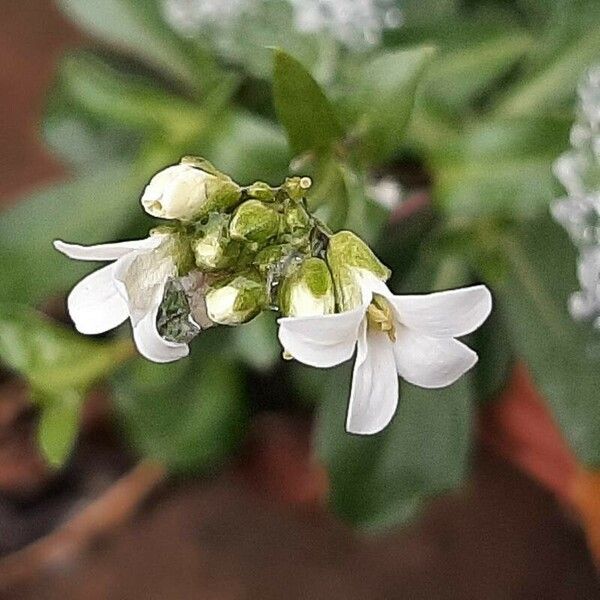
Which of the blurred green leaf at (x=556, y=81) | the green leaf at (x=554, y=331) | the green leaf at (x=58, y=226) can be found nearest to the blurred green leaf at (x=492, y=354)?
the green leaf at (x=554, y=331)

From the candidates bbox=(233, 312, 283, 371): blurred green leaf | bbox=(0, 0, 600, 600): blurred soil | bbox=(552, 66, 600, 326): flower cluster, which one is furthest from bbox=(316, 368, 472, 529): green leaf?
bbox=(0, 0, 600, 600): blurred soil

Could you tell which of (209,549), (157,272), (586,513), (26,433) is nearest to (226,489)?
(209,549)

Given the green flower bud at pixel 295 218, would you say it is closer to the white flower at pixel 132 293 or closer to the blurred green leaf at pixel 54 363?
the white flower at pixel 132 293

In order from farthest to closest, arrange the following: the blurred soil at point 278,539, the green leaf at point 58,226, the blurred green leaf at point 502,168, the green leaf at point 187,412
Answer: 1. the blurred soil at point 278,539
2. the green leaf at point 187,412
3. the green leaf at point 58,226
4. the blurred green leaf at point 502,168

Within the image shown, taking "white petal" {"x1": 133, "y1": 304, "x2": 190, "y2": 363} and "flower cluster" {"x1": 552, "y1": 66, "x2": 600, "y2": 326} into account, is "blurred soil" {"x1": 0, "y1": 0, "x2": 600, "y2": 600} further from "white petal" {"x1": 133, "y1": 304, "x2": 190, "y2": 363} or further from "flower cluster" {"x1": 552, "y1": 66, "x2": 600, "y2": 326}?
"white petal" {"x1": 133, "y1": 304, "x2": 190, "y2": 363}

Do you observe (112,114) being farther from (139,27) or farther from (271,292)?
(271,292)

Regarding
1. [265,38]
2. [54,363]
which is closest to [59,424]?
[54,363]
